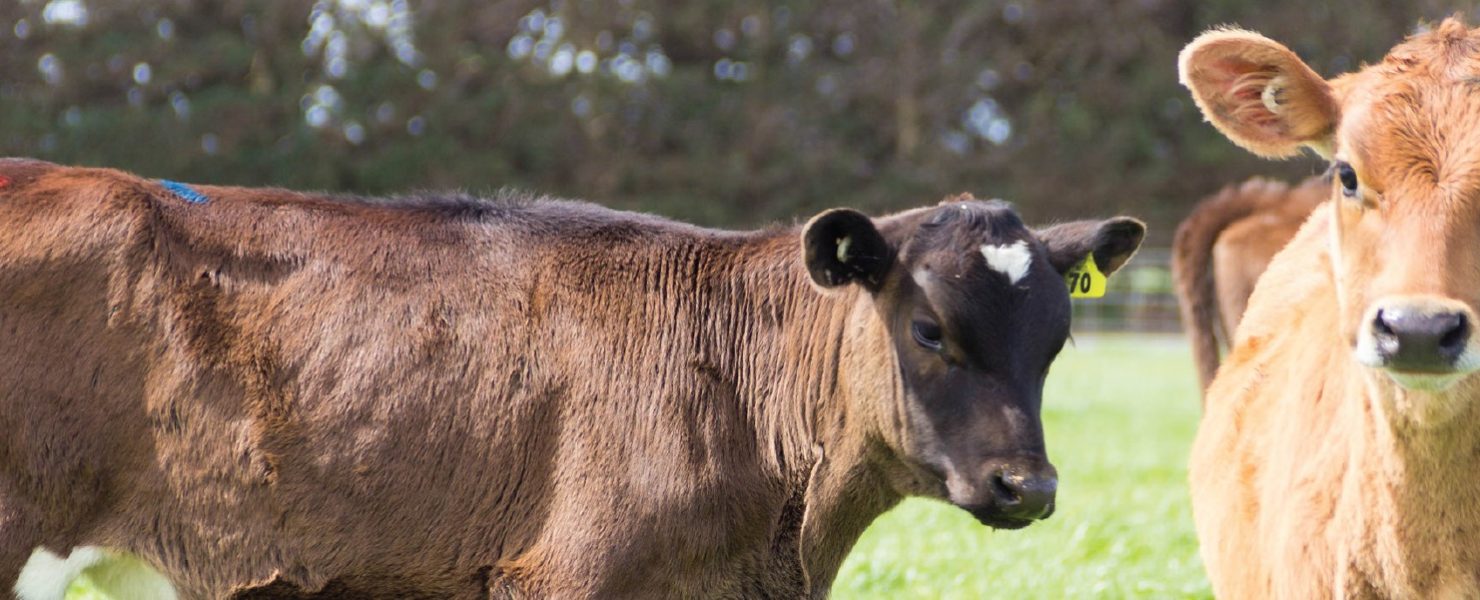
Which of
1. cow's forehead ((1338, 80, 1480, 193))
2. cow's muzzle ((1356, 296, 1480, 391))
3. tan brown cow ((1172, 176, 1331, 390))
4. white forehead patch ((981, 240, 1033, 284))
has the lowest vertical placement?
tan brown cow ((1172, 176, 1331, 390))

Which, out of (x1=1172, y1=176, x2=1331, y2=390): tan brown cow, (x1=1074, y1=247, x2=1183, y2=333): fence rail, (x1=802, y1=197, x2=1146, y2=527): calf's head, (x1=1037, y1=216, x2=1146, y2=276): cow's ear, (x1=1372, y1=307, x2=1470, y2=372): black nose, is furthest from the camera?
(x1=1074, y1=247, x2=1183, y2=333): fence rail

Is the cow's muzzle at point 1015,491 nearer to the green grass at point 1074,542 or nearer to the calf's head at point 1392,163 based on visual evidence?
Answer: the calf's head at point 1392,163

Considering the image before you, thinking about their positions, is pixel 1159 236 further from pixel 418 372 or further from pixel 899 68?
pixel 418 372

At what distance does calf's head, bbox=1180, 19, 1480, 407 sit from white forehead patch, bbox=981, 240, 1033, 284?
0.68m

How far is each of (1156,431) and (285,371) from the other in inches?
464

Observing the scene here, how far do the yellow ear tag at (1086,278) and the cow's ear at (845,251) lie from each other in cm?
63

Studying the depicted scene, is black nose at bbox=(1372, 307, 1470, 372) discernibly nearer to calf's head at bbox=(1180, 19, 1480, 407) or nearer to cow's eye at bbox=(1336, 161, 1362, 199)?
calf's head at bbox=(1180, 19, 1480, 407)

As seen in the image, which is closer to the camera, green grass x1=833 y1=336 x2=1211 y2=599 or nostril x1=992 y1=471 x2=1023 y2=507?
nostril x1=992 y1=471 x2=1023 y2=507

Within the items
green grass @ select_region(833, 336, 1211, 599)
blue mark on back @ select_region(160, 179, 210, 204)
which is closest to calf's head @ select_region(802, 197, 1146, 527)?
blue mark on back @ select_region(160, 179, 210, 204)

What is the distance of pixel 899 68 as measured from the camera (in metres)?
38.1

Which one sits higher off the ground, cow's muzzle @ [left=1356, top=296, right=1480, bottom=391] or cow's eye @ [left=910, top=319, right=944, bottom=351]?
cow's muzzle @ [left=1356, top=296, right=1480, bottom=391]

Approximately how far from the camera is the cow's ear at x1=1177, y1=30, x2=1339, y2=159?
416 cm

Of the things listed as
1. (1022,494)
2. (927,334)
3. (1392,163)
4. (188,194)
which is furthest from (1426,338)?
(188,194)

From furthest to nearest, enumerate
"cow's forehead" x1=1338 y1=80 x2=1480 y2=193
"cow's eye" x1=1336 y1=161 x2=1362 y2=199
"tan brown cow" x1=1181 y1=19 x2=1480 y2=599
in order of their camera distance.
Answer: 1. "cow's eye" x1=1336 y1=161 x2=1362 y2=199
2. "cow's forehead" x1=1338 y1=80 x2=1480 y2=193
3. "tan brown cow" x1=1181 y1=19 x2=1480 y2=599
